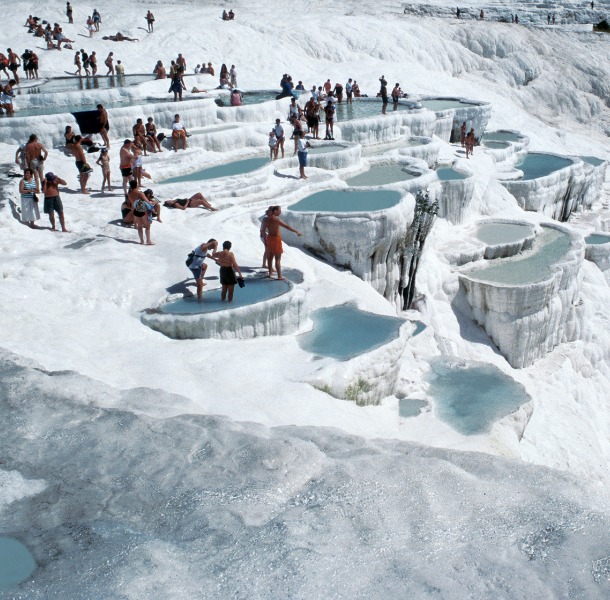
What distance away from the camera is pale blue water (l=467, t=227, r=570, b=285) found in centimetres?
1321

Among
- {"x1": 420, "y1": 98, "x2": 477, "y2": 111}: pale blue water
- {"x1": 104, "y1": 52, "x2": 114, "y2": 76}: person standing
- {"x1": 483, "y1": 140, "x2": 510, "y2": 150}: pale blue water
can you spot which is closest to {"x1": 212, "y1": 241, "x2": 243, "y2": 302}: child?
{"x1": 483, "y1": 140, "x2": 510, "y2": 150}: pale blue water

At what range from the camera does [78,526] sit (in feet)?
13.4

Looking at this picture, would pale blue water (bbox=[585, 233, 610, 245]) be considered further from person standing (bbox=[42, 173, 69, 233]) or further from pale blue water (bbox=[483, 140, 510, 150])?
person standing (bbox=[42, 173, 69, 233])

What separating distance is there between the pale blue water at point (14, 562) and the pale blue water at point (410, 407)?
5.39 m

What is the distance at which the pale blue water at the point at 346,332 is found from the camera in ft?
27.8

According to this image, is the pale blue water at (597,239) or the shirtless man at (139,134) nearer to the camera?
the shirtless man at (139,134)

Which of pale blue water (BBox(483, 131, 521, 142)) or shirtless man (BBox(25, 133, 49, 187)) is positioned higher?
shirtless man (BBox(25, 133, 49, 187))

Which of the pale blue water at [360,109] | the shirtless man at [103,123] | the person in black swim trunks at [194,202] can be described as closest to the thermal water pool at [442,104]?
the pale blue water at [360,109]

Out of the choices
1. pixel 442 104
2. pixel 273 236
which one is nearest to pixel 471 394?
pixel 273 236

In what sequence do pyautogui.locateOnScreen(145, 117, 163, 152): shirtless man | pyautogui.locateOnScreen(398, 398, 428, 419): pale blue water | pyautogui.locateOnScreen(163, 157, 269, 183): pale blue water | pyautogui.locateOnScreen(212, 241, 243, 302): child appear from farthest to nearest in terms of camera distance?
pyautogui.locateOnScreen(145, 117, 163, 152): shirtless man, pyautogui.locateOnScreen(163, 157, 269, 183): pale blue water, pyautogui.locateOnScreen(398, 398, 428, 419): pale blue water, pyautogui.locateOnScreen(212, 241, 243, 302): child

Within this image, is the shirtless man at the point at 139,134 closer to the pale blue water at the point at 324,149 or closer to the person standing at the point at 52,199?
the pale blue water at the point at 324,149

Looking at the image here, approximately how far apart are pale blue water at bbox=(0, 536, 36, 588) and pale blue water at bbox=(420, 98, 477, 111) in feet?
65.5

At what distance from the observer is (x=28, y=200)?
10062mm

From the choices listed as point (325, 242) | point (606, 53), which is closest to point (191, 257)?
point (325, 242)
